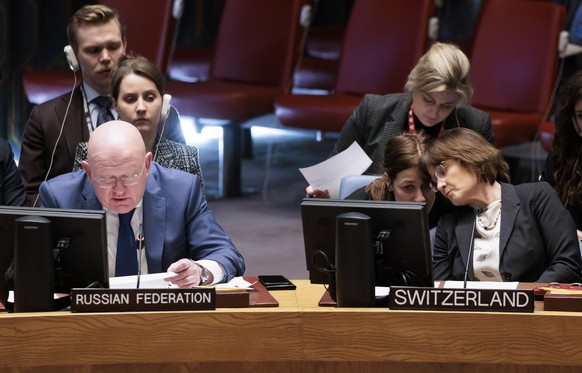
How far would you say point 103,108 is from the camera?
381 cm

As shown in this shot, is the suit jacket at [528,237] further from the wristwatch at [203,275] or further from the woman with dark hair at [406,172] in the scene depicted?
the wristwatch at [203,275]

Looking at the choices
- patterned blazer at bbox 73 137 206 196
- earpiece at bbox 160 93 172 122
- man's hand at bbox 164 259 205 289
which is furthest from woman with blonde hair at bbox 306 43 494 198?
man's hand at bbox 164 259 205 289

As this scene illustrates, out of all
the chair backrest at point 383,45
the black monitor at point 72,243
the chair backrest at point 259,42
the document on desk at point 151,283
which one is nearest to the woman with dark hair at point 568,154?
the document on desk at point 151,283

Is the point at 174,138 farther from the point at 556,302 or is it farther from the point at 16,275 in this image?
the point at 556,302

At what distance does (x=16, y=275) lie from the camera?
8.21ft

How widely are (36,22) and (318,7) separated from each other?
6.16 feet

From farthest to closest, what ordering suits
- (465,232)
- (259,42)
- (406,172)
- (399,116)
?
1. (259,42)
2. (399,116)
3. (406,172)
4. (465,232)

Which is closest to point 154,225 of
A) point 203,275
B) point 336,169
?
point 203,275

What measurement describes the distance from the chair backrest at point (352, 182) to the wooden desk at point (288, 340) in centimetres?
105

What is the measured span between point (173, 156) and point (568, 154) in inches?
48.8

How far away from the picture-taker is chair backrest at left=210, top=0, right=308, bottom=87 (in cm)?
602

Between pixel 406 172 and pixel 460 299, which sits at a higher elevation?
pixel 406 172

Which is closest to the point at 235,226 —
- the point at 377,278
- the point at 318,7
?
the point at 318,7

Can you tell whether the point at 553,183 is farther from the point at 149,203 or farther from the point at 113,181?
the point at 113,181
